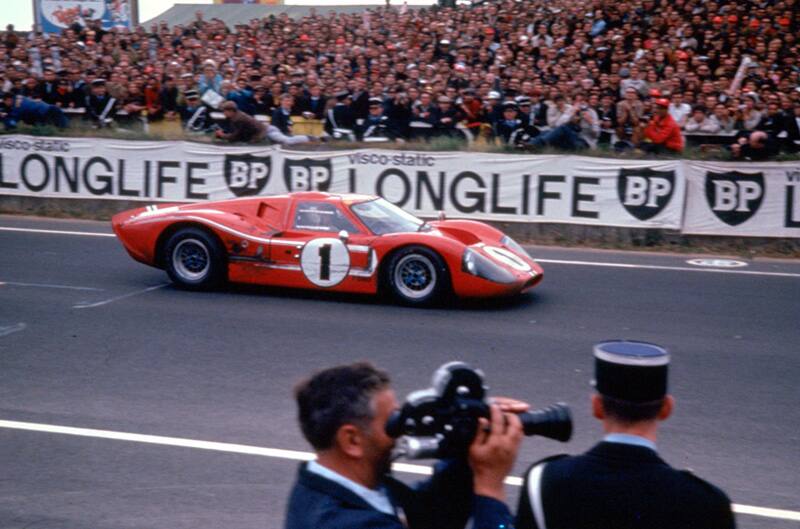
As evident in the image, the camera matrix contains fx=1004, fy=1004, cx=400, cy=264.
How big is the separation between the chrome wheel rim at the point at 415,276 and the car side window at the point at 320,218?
2.09 feet

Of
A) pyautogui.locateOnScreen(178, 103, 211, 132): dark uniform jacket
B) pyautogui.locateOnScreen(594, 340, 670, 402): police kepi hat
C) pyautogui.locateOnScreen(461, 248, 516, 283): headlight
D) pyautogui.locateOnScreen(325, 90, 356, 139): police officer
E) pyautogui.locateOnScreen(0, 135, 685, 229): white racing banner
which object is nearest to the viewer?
pyautogui.locateOnScreen(594, 340, 670, 402): police kepi hat

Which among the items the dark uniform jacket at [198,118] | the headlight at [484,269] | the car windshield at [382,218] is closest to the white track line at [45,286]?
the car windshield at [382,218]

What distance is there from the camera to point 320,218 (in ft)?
33.6

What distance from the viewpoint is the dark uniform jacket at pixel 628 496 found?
2.25 meters

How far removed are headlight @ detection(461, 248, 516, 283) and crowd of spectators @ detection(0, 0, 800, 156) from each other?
558 centimetres

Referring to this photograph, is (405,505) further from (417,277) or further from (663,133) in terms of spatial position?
(663,133)

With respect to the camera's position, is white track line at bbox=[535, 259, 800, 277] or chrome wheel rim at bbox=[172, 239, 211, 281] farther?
white track line at bbox=[535, 259, 800, 277]

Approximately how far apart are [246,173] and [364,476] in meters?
13.4

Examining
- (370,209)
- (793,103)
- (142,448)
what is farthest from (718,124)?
(142,448)

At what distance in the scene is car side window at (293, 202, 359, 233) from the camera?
1012 centimetres

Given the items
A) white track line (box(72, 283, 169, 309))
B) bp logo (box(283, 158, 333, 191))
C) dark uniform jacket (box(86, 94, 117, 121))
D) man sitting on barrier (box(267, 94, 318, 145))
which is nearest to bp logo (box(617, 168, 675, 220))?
bp logo (box(283, 158, 333, 191))

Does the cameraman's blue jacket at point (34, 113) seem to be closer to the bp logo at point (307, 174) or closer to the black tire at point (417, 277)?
the bp logo at point (307, 174)

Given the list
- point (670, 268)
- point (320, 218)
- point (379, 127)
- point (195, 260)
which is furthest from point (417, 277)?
point (379, 127)

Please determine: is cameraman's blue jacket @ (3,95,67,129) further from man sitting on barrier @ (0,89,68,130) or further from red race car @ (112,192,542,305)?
red race car @ (112,192,542,305)
